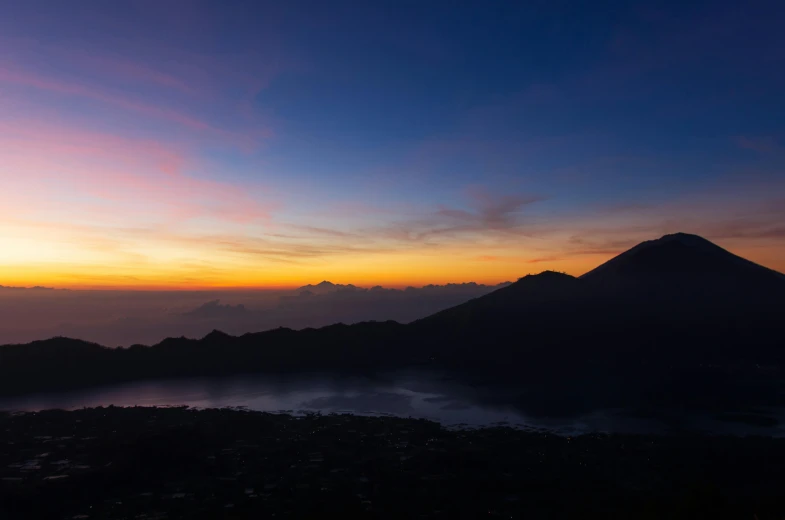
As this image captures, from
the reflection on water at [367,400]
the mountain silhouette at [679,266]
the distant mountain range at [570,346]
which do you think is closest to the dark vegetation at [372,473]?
the reflection on water at [367,400]

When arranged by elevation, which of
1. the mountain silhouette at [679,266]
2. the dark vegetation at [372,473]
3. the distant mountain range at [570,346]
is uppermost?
the mountain silhouette at [679,266]

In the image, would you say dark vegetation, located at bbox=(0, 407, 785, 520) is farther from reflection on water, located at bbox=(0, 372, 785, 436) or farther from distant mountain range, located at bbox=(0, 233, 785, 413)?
distant mountain range, located at bbox=(0, 233, 785, 413)

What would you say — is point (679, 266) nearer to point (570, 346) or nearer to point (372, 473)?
point (570, 346)

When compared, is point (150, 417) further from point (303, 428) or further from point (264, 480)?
point (264, 480)

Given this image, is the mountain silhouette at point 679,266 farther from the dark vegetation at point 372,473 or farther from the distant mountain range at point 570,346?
the dark vegetation at point 372,473

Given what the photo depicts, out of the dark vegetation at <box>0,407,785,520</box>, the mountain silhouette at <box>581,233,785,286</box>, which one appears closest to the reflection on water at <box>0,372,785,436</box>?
the dark vegetation at <box>0,407,785,520</box>
